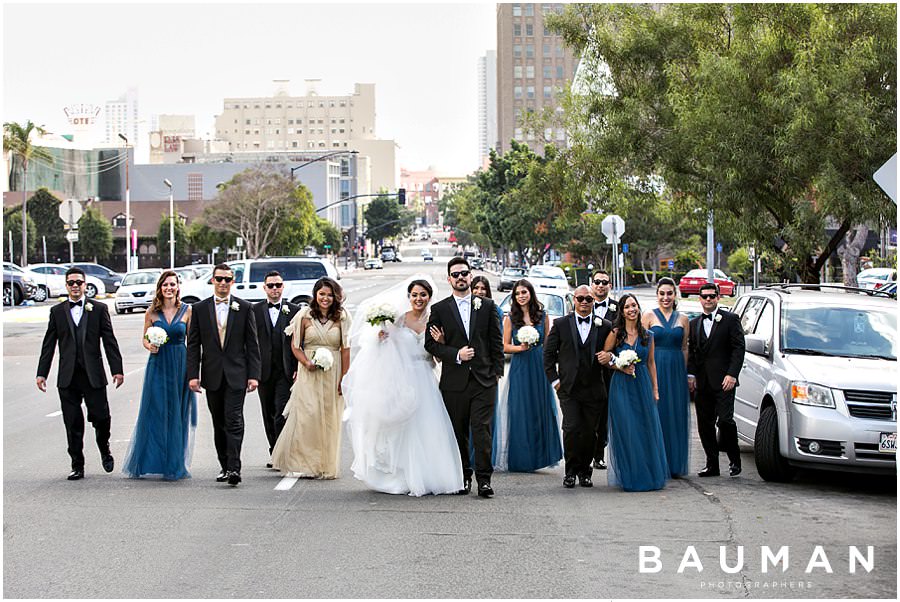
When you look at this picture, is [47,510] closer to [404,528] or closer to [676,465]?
[404,528]

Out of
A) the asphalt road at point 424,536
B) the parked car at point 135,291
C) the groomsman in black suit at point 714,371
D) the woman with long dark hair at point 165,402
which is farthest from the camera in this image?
the parked car at point 135,291

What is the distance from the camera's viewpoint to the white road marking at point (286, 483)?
10164 millimetres

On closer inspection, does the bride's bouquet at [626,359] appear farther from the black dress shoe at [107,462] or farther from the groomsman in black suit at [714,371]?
the black dress shoe at [107,462]

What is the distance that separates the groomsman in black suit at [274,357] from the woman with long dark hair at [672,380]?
11.4 feet

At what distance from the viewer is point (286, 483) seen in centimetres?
1041

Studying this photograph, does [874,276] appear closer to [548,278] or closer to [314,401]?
[548,278]

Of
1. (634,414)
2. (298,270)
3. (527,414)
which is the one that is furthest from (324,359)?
(298,270)

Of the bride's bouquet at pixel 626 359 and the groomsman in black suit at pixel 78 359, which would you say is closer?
the bride's bouquet at pixel 626 359

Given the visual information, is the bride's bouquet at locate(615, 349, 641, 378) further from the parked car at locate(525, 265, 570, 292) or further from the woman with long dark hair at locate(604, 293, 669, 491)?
the parked car at locate(525, 265, 570, 292)

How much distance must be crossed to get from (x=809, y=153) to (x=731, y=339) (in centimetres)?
762

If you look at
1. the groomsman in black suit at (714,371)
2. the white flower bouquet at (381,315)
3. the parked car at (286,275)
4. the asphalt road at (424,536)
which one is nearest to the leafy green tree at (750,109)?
the groomsman in black suit at (714,371)

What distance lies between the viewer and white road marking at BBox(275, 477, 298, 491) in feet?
33.3

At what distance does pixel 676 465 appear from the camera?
10.9 m

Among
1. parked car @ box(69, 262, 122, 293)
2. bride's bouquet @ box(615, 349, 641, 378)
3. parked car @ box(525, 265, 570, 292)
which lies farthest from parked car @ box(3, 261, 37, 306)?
bride's bouquet @ box(615, 349, 641, 378)
